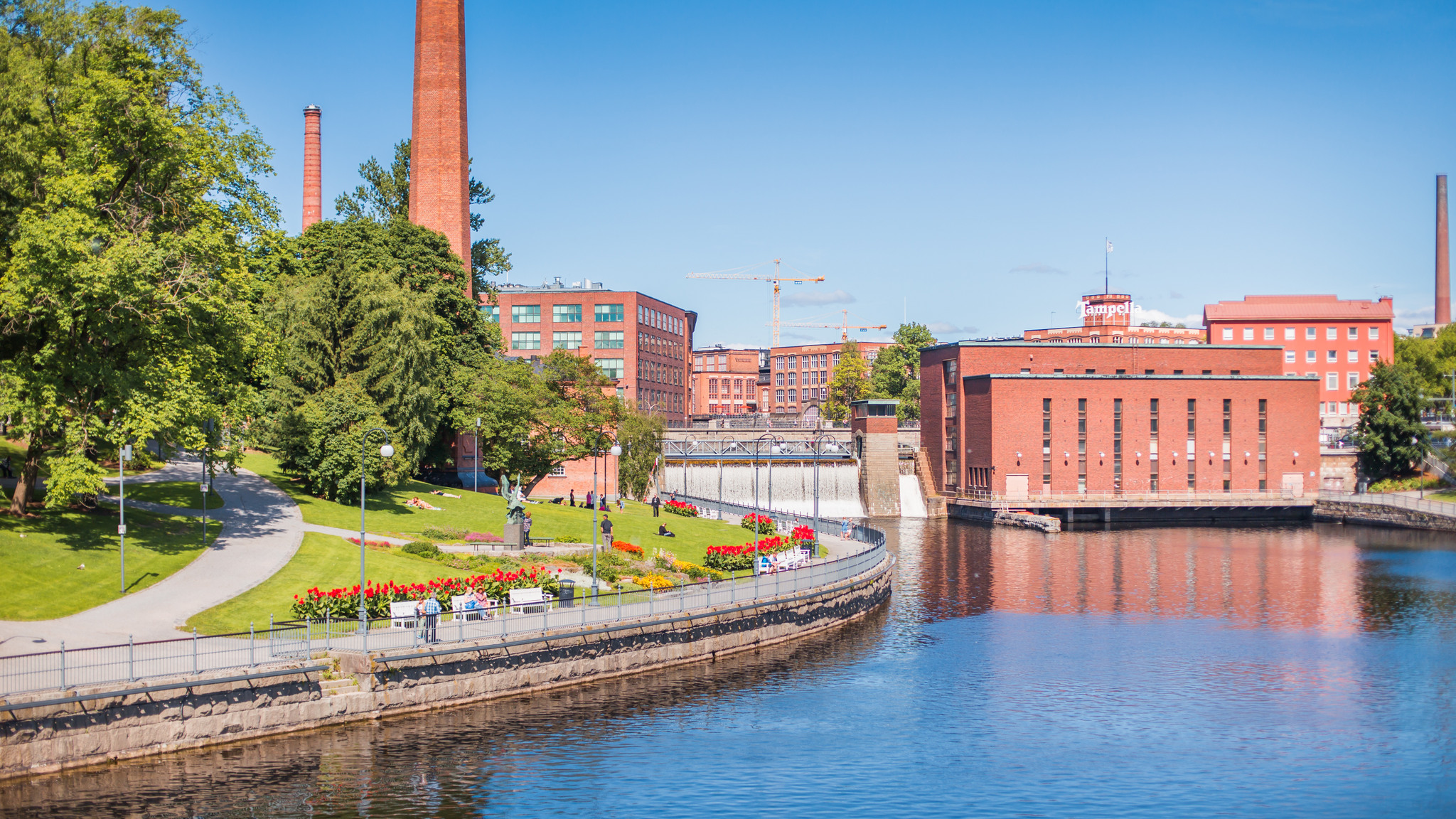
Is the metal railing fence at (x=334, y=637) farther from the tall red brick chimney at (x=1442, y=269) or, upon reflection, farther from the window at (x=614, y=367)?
the tall red brick chimney at (x=1442, y=269)

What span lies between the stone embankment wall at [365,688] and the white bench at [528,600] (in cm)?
160

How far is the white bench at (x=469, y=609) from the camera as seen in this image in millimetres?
31969

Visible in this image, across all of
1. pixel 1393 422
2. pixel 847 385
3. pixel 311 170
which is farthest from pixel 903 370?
pixel 311 170

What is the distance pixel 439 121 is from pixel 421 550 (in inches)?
1637

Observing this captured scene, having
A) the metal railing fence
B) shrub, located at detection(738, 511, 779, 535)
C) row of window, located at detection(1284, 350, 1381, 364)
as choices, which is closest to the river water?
the metal railing fence

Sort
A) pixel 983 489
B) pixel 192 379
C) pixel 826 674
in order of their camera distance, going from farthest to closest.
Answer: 1. pixel 983 489
2. pixel 192 379
3. pixel 826 674

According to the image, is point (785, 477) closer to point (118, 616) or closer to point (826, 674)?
point (826, 674)

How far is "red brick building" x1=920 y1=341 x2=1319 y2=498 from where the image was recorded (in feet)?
311

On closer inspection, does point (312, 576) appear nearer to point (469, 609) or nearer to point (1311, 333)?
point (469, 609)

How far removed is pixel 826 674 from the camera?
3625cm

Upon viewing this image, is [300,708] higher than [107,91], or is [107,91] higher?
[107,91]

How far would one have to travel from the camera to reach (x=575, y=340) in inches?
4751

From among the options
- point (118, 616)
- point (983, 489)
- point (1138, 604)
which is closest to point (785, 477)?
point (983, 489)

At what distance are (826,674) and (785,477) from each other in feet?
206
